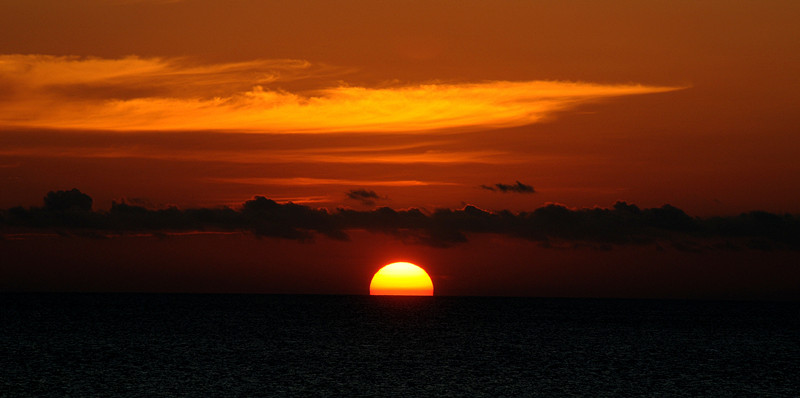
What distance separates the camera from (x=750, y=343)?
97812 millimetres

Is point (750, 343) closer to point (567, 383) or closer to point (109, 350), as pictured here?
point (567, 383)

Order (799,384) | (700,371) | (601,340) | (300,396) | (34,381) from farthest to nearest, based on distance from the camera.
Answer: (601,340) → (700,371) → (799,384) → (34,381) → (300,396)

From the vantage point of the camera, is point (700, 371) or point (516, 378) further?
point (700, 371)

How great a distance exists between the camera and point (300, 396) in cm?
4141

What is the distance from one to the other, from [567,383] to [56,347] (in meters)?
47.6

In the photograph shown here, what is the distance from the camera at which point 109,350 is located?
240ft

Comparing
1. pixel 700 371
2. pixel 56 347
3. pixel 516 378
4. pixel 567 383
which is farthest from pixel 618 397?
pixel 56 347

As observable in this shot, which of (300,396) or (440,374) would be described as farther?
(440,374)

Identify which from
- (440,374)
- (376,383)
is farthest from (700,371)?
(376,383)

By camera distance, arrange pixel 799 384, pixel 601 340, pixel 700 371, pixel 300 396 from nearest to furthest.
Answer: pixel 300 396 → pixel 799 384 → pixel 700 371 → pixel 601 340

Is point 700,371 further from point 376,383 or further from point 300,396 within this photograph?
point 300,396

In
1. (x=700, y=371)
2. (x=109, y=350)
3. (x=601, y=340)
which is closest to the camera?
(x=700, y=371)

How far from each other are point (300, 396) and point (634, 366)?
2903 cm

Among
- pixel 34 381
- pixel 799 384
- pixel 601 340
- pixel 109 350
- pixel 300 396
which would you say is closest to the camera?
pixel 300 396
